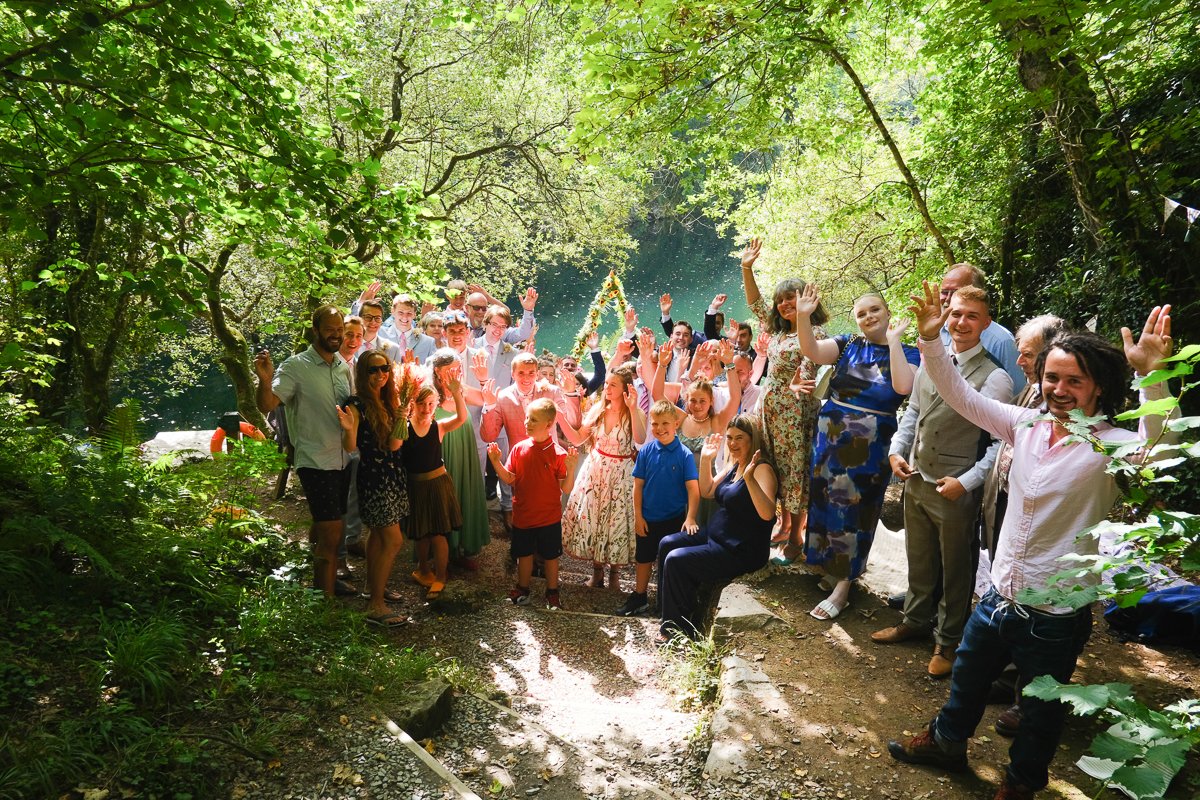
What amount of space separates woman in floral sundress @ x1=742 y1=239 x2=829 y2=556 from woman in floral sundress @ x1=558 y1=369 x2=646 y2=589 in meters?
1.01

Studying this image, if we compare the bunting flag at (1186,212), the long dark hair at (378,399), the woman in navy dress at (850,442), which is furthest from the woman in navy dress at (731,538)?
the bunting flag at (1186,212)

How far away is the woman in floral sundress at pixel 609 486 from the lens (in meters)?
5.07

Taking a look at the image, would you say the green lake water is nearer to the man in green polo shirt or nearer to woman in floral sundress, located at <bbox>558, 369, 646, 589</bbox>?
woman in floral sundress, located at <bbox>558, 369, 646, 589</bbox>

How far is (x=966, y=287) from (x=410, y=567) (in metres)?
4.33

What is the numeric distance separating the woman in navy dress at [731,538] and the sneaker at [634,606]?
0.47m

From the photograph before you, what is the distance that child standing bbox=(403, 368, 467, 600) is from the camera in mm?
4484

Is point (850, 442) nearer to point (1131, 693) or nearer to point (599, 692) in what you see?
point (599, 692)

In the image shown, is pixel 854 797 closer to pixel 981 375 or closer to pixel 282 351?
pixel 981 375

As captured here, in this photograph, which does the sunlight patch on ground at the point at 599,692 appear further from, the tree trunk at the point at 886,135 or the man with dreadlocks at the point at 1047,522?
the tree trunk at the point at 886,135

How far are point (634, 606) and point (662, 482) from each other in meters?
0.96

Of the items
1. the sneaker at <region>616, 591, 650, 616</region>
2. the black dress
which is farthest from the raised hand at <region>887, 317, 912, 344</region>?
the black dress

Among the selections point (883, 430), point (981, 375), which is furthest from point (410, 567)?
point (981, 375)

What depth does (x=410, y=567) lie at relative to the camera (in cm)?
537

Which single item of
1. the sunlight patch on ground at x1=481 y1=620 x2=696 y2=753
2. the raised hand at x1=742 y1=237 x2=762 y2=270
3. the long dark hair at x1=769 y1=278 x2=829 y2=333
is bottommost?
the sunlight patch on ground at x1=481 y1=620 x2=696 y2=753
